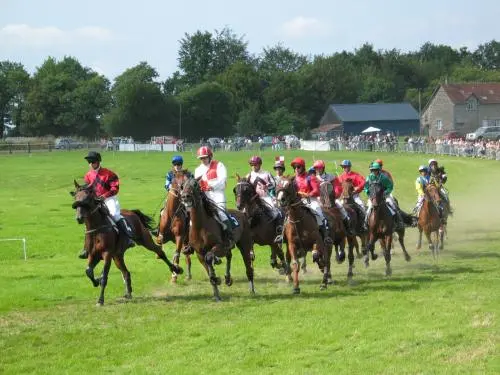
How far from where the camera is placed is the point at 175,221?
738 inches

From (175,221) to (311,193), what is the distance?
2.99m

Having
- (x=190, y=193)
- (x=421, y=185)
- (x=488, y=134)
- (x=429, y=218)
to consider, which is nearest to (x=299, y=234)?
(x=190, y=193)

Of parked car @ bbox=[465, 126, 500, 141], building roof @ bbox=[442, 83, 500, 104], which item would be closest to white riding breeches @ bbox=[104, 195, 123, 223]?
parked car @ bbox=[465, 126, 500, 141]

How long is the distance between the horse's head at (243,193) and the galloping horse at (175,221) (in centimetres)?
111

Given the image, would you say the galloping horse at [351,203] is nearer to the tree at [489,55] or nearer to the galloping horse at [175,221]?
the galloping horse at [175,221]

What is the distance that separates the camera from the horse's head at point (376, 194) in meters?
19.9

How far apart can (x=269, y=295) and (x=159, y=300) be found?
212cm

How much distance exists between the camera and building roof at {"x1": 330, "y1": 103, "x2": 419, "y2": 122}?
122 m

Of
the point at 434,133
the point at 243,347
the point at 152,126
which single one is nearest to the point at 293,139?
the point at 152,126

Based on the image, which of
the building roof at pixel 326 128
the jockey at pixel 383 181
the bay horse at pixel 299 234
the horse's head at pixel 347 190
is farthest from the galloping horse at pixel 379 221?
the building roof at pixel 326 128

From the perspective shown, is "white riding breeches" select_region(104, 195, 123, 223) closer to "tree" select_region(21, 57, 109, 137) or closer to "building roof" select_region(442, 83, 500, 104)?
"building roof" select_region(442, 83, 500, 104)

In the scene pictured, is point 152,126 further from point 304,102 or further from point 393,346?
point 393,346

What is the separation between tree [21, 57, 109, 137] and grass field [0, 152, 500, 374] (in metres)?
94.5

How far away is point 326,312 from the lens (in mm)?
14719
